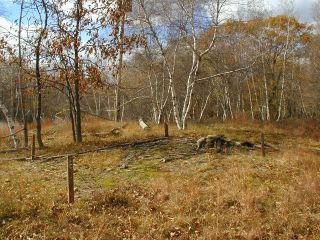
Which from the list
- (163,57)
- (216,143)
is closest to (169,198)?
(216,143)

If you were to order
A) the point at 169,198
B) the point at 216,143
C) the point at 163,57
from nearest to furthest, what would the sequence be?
1. the point at 169,198
2. the point at 216,143
3. the point at 163,57

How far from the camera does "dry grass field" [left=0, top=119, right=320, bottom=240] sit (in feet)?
25.6

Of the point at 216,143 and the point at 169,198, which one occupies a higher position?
the point at 216,143

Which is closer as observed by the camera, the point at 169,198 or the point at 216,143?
the point at 169,198

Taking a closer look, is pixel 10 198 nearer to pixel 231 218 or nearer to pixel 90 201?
pixel 90 201

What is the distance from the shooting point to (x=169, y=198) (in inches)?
373

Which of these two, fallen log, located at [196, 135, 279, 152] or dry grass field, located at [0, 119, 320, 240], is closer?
dry grass field, located at [0, 119, 320, 240]

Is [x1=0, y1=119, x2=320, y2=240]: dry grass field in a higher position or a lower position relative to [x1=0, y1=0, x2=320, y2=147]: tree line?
lower

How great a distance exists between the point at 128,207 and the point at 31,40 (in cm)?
1132

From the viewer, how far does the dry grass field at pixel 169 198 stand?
307 inches

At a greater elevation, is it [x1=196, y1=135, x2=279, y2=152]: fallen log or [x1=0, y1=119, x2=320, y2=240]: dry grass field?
[x1=196, y1=135, x2=279, y2=152]: fallen log

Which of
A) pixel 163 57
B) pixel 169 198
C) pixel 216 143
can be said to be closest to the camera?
pixel 169 198

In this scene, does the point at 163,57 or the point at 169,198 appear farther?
the point at 163,57

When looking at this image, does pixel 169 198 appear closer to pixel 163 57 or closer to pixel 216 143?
pixel 216 143
